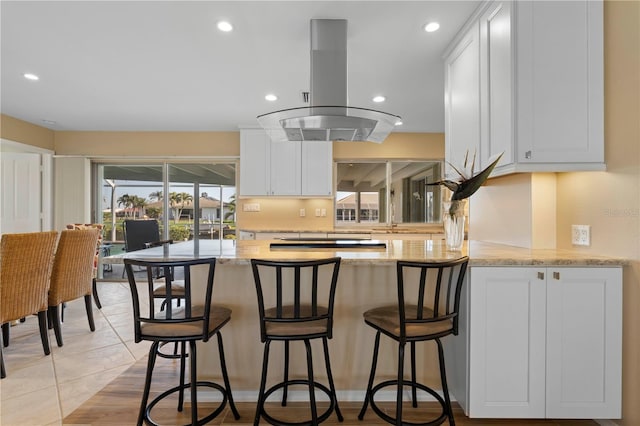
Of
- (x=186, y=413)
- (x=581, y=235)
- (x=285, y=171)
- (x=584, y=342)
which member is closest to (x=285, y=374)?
(x=186, y=413)

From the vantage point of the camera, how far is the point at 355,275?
2.07m

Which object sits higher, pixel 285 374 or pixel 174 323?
pixel 174 323

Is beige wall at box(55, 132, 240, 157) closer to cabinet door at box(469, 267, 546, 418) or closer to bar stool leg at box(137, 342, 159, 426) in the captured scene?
bar stool leg at box(137, 342, 159, 426)

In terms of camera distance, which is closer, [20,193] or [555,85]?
[555,85]

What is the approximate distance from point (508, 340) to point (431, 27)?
209cm

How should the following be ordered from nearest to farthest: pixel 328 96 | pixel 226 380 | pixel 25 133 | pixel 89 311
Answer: pixel 226 380, pixel 328 96, pixel 89 311, pixel 25 133

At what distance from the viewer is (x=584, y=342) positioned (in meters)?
1.72

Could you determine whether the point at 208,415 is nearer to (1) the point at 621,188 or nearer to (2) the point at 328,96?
(2) the point at 328,96

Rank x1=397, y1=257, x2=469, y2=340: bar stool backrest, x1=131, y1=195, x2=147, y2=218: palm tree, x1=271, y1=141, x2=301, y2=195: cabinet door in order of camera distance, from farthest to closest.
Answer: x1=131, y1=195, x2=147, y2=218: palm tree, x1=271, y1=141, x2=301, y2=195: cabinet door, x1=397, y1=257, x2=469, y2=340: bar stool backrest

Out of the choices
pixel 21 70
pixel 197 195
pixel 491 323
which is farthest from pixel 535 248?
pixel 197 195

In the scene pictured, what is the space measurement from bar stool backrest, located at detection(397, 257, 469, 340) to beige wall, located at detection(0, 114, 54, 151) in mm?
5561

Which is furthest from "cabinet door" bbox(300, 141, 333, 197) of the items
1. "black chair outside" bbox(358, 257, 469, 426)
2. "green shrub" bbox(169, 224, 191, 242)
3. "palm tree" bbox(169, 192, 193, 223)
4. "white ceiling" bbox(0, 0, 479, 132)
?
"black chair outside" bbox(358, 257, 469, 426)

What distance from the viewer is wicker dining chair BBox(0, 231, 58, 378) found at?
2.42m

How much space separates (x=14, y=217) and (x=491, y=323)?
6186mm
